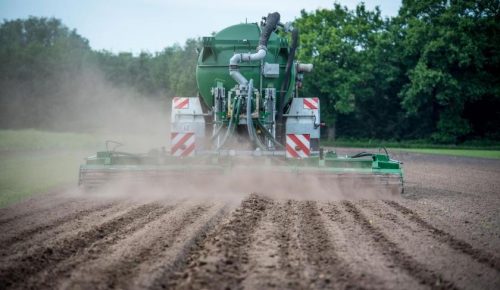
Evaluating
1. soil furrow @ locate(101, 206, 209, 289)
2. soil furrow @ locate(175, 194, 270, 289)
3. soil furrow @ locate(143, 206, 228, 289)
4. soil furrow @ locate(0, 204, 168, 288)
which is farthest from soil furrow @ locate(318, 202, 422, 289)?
soil furrow @ locate(0, 204, 168, 288)

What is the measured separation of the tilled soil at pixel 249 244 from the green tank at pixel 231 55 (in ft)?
9.34

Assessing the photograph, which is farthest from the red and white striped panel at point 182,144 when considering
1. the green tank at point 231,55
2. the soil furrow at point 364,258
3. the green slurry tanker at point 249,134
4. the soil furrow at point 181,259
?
the soil furrow at point 364,258

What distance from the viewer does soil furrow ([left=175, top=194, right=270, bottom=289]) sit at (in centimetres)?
420

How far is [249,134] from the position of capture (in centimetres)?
997

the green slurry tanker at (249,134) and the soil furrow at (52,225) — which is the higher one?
the green slurry tanker at (249,134)

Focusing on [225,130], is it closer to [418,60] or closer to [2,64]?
[418,60]

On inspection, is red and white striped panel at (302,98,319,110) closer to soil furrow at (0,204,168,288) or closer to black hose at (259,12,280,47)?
black hose at (259,12,280,47)

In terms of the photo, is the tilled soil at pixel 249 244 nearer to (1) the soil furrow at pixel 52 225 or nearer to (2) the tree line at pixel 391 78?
(1) the soil furrow at pixel 52 225

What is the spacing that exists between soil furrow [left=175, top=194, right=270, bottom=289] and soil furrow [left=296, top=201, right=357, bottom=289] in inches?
23.6

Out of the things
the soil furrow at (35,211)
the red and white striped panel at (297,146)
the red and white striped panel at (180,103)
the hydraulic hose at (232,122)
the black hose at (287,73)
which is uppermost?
the black hose at (287,73)

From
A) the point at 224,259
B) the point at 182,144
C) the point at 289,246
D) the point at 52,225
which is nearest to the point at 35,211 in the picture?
the point at 52,225

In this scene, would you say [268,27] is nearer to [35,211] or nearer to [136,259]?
[35,211]

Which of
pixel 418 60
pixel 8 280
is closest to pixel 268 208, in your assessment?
pixel 8 280

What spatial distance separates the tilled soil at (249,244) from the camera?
432cm
